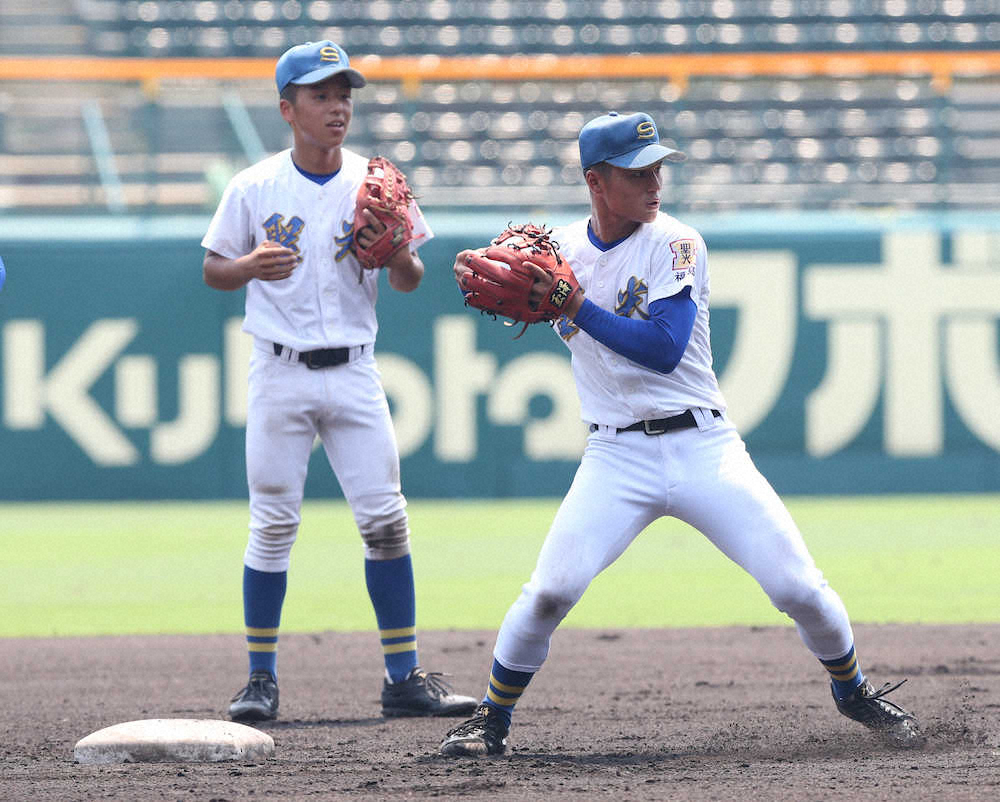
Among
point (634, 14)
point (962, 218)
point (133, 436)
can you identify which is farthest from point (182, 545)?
point (634, 14)

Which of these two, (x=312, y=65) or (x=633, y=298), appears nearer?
(x=633, y=298)

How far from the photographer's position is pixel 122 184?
11.9 metres

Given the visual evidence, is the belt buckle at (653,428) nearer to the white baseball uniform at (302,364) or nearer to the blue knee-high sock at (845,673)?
the blue knee-high sock at (845,673)

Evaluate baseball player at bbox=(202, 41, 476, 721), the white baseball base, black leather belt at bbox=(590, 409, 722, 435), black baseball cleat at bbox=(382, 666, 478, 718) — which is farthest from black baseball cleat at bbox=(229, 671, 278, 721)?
black leather belt at bbox=(590, 409, 722, 435)

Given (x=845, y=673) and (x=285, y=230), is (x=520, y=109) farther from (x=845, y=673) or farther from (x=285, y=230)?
(x=845, y=673)

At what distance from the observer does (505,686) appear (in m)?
4.13

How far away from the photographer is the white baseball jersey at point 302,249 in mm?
4961

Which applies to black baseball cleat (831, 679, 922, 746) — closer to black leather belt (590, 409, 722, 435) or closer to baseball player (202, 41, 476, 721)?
black leather belt (590, 409, 722, 435)

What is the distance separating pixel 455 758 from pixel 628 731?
0.68 metres

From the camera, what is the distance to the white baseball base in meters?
4.06

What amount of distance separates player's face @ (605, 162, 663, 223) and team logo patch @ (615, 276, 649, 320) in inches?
7.1

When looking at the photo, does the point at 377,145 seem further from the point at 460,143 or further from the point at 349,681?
the point at 349,681

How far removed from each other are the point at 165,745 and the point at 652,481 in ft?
4.87

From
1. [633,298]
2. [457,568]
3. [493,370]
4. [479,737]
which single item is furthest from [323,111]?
[493,370]
